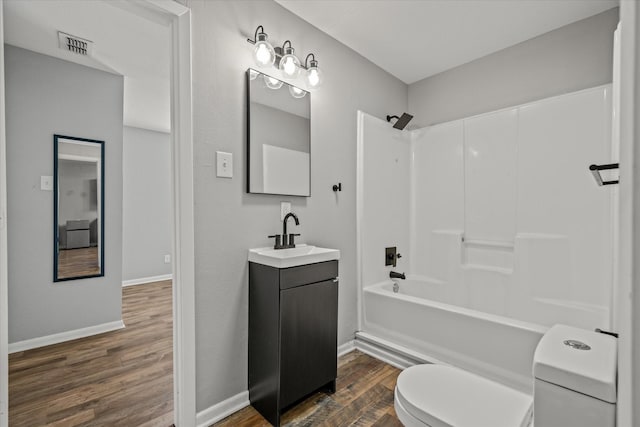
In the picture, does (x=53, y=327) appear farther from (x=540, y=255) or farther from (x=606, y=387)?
(x=540, y=255)

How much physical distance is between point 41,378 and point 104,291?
95cm

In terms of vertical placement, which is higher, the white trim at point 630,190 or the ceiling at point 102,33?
the ceiling at point 102,33

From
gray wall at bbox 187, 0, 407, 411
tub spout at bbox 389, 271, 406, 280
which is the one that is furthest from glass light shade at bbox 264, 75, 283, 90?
tub spout at bbox 389, 271, 406, 280

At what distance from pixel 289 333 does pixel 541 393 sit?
3.57 feet

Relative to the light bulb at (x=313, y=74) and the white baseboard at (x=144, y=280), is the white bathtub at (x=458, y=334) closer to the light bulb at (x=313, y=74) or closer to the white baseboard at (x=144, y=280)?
the light bulb at (x=313, y=74)

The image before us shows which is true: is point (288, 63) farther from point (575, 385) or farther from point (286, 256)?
point (575, 385)

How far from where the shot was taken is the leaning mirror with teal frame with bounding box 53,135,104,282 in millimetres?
2701

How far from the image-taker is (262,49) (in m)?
1.76

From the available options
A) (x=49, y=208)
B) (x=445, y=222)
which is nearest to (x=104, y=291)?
(x=49, y=208)

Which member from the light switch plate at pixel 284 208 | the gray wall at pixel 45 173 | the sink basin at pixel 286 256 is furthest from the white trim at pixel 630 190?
the gray wall at pixel 45 173

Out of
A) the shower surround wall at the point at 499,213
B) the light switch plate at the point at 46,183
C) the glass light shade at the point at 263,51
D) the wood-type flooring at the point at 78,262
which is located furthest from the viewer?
the wood-type flooring at the point at 78,262

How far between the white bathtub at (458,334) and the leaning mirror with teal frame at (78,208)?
2.63 metres

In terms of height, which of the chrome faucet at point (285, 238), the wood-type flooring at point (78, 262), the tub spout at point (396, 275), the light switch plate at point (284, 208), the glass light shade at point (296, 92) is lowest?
the tub spout at point (396, 275)

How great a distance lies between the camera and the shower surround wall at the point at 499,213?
2.10m
